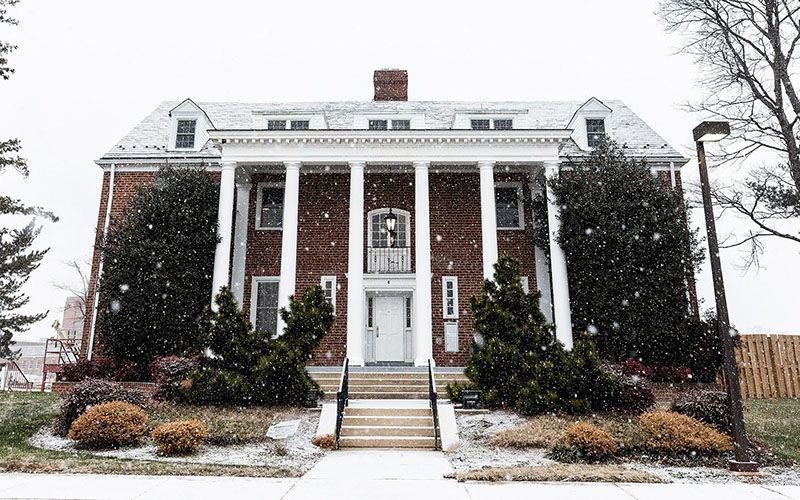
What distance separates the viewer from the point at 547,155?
1642cm

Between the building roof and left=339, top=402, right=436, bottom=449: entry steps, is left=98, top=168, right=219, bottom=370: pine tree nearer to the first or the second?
the building roof

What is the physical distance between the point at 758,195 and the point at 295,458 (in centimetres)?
1297

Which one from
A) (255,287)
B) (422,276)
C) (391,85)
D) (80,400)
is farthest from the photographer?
(391,85)

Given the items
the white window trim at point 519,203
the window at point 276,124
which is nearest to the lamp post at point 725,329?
the white window trim at point 519,203

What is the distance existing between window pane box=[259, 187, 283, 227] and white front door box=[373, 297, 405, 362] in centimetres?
448

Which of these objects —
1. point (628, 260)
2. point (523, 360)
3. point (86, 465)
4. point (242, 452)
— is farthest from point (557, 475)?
point (628, 260)

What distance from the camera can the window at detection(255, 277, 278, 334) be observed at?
59.6 ft

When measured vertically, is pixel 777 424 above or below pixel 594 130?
below

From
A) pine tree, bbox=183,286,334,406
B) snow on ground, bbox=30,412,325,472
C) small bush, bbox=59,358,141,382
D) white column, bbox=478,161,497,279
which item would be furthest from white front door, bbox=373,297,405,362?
snow on ground, bbox=30,412,325,472

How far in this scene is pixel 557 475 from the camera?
687 cm

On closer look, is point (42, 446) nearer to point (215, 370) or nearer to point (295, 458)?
point (215, 370)

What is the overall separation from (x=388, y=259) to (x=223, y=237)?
17.9 ft

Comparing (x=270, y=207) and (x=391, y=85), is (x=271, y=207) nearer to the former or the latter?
(x=270, y=207)

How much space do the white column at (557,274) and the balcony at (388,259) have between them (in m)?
4.81
